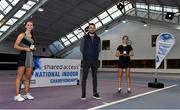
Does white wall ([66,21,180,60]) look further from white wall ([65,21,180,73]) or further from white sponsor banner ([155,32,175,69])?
white sponsor banner ([155,32,175,69])

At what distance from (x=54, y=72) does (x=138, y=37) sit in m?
19.8

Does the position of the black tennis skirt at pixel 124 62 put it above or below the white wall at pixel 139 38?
below

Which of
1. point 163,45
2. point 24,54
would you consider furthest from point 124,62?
point 24,54

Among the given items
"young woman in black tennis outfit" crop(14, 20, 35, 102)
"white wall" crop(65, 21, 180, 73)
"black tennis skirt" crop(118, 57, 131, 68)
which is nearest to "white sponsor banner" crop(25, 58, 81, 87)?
"black tennis skirt" crop(118, 57, 131, 68)

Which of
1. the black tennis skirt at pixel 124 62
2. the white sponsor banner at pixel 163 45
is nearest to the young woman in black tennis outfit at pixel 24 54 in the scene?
the black tennis skirt at pixel 124 62

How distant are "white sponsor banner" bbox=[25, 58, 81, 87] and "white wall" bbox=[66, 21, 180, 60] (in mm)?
17382

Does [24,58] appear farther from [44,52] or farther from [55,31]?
[44,52]

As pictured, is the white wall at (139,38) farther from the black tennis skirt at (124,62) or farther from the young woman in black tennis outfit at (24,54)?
the young woman in black tennis outfit at (24,54)

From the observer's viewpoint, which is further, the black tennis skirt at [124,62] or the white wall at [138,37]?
the white wall at [138,37]

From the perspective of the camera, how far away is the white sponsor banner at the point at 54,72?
8.12m

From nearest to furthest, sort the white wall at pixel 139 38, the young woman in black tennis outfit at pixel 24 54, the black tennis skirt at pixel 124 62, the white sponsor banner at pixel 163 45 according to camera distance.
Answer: the young woman in black tennis outfit at pixel 24 54
the black tennis skirt at pixel 124 62
the white sponsor banner at pixel 163 45
the white wall at pixel 139 38

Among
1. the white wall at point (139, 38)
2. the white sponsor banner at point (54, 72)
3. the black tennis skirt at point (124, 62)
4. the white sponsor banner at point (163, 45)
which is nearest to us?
the black tennis skirt at point (124, 62)

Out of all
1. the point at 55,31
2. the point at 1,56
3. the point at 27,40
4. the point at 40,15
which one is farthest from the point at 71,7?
the point at 27,40

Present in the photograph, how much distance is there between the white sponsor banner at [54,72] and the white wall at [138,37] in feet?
57.0
